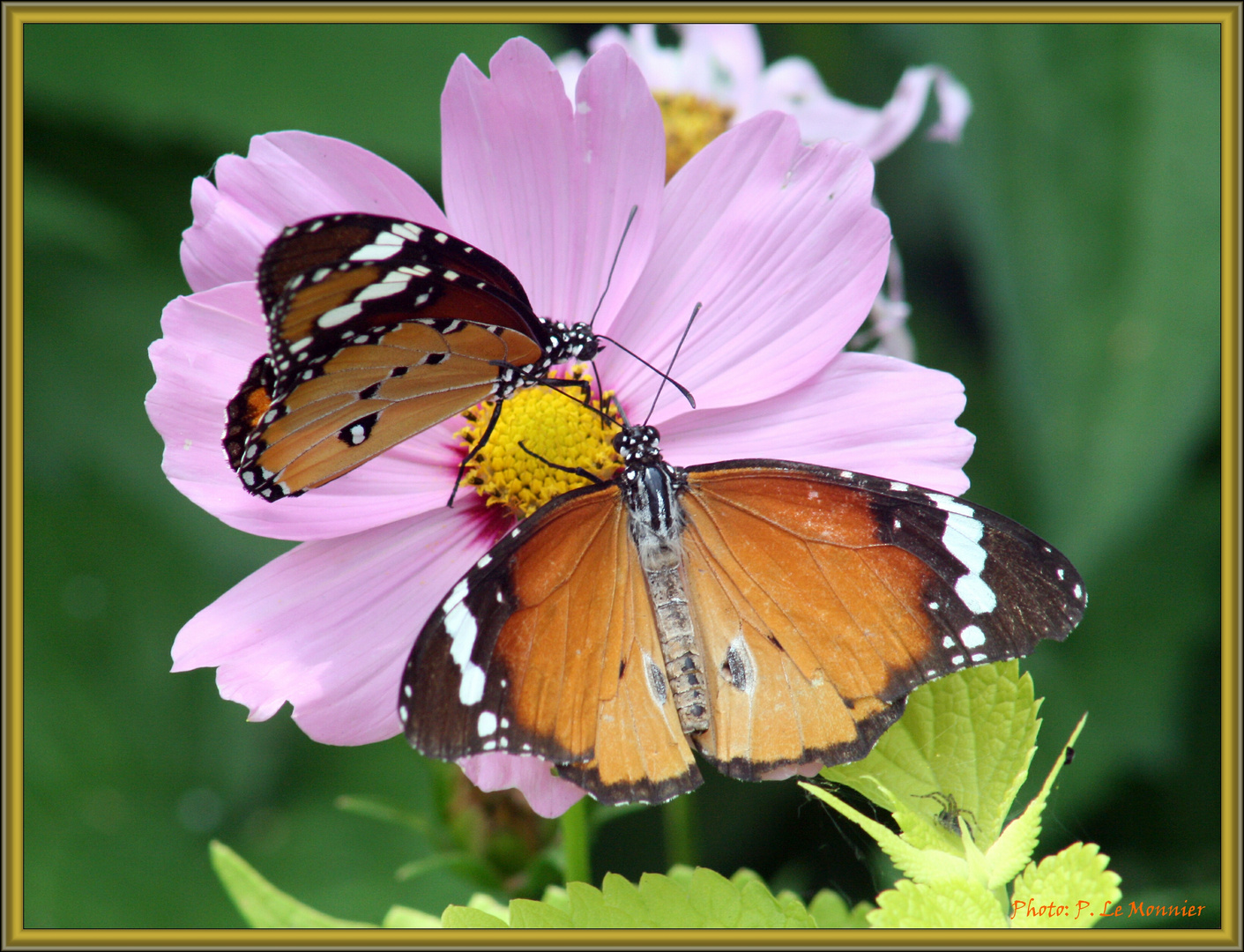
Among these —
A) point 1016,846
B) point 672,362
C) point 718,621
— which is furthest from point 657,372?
point 1016,846

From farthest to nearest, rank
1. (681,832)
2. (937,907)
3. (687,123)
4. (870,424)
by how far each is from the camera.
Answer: (687,123) < (681,832) < (870,424) < (937,907)

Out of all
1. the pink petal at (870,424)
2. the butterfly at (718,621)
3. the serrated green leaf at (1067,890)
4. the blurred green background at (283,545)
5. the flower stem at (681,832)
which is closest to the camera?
the serrated green leaf at (1067,890)

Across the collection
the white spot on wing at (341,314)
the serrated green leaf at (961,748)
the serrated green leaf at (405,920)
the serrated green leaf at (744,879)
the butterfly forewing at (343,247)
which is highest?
the butterfly forewing at (343,247)

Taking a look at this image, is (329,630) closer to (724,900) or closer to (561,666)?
(561,666)

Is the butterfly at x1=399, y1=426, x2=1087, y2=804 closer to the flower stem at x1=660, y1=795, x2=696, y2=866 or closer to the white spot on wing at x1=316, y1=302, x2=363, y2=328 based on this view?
the white spot on wing at x1=316, y1=302, x2=363, y2=328

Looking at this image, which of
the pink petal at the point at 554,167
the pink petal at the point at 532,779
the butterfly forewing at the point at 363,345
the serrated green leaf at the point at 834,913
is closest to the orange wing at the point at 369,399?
the butterfly forewing at the point at 363,345

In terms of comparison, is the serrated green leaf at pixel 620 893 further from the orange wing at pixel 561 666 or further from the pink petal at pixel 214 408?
the pink petal at pixel 214 408
